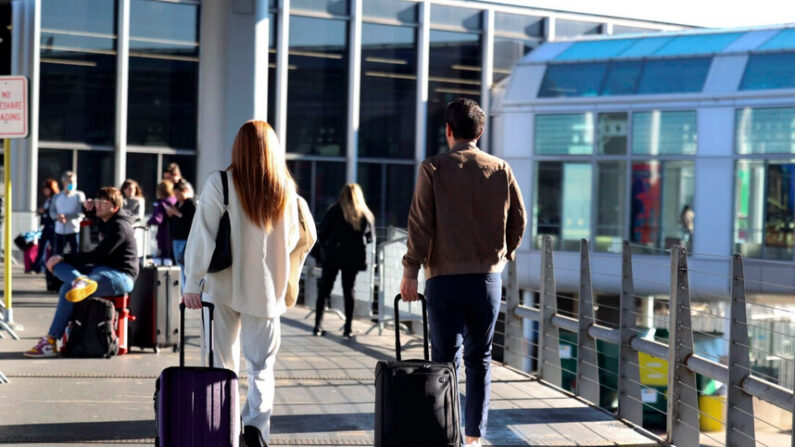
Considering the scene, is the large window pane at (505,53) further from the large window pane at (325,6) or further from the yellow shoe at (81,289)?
the yellow shoe at (81,289)

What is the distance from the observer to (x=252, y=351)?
5.59 meters

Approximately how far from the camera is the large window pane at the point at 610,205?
23.8 metres

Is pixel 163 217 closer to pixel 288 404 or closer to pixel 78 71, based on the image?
pixel 288 404

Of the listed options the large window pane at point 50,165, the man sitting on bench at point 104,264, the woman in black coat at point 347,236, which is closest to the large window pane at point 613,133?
the large window pane at point 50,165

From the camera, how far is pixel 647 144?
923 inches

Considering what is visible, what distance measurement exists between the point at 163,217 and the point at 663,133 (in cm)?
1262

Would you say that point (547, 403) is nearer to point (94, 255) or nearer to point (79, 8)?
point (94, 255)

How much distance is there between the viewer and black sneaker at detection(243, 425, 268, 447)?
5.52m

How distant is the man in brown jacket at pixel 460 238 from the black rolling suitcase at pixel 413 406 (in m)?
0.44

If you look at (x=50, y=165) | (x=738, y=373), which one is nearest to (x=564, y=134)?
(x=50, y=165)

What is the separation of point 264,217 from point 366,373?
4005 millimetres

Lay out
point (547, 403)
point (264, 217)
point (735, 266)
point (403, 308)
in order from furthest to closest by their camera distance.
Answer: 1. point (403, 308)
2. point (547, 403)
3. point (735, 266)
4. point (264, 217)

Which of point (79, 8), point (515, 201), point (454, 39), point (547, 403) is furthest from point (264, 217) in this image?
point (454, 39)

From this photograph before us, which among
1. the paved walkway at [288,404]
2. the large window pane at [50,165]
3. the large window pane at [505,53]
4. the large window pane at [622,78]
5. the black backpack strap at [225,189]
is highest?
the large window pane at [505,53]
